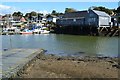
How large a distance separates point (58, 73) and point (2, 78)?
11.3 feet

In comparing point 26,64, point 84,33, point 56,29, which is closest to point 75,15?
point 56,29

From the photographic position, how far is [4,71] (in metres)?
12.2

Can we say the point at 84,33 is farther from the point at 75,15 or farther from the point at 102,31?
the point at 75,15

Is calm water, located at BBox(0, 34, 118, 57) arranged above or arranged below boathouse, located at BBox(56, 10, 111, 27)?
below

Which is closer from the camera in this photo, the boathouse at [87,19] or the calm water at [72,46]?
the calm water at [72,46]

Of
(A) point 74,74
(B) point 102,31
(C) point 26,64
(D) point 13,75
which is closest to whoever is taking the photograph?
(D) point 13,75

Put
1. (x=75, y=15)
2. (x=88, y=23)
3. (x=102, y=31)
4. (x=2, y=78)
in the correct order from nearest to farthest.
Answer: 1. (x=2, y=78)
2. (x=102, y=31)
3. (x=88, y=23)
4. (x=75, y=15)

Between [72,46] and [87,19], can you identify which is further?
[87,19]

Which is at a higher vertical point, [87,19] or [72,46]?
[87,19]

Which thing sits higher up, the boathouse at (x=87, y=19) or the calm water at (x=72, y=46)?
the boathouse at (x=87, y=19)

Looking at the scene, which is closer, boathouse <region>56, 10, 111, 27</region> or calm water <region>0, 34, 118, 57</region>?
calm water <region>0, 34, 118, 57</region>

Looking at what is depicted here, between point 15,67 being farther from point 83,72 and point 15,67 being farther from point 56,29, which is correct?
point 56,29

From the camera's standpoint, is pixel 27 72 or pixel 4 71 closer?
pixel 4 71

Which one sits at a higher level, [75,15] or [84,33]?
[75,15]
